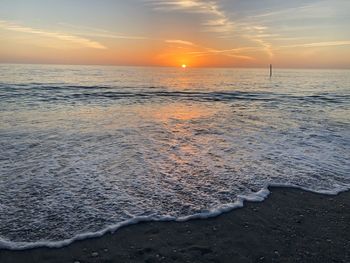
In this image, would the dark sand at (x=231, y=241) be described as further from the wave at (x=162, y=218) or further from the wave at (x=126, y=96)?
the wave at (x=126, y=96)

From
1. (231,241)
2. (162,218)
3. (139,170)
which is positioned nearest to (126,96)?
(139,170)

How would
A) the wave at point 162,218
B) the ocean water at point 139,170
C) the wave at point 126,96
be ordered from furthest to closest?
the wave at point 126,96, the ocean water at point 139,170, the wave at point 162,218

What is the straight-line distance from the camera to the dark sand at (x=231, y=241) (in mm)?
4391

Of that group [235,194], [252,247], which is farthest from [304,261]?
[235,194]

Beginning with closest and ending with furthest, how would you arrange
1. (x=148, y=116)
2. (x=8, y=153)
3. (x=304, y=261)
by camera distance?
(x=304, y=261) < (x=8, y=153) < (x=148, y=116)

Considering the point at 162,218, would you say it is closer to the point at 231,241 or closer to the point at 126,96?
the point at 231,241

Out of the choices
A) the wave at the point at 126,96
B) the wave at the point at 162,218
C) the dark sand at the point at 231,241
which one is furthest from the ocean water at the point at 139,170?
the wave at the point at 126,96

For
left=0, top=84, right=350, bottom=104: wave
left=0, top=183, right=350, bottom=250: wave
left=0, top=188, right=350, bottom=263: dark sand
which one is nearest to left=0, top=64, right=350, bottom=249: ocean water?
left=0, top=183, right=350, bottom=250: wave

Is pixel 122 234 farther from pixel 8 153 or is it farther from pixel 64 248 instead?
pixel 8 153

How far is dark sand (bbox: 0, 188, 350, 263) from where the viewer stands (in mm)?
4391

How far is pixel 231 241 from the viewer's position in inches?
189

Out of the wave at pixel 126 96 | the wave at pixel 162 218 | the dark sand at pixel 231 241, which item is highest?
the wave at pixel 126 96

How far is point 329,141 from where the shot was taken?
11.4 m

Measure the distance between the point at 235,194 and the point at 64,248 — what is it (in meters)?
3.45
